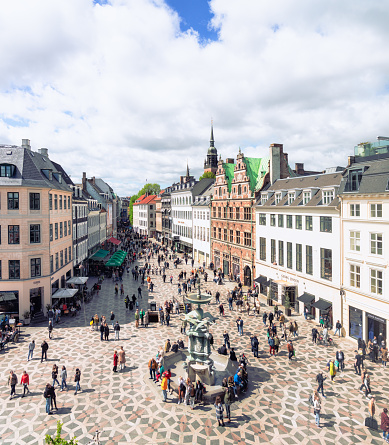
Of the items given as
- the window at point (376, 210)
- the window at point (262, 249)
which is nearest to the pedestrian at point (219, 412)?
the window at point (376, 210)

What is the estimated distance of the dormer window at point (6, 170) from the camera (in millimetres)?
29438

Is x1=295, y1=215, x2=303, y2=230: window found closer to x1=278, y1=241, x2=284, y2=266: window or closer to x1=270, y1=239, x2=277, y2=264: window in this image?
x1=278, y1=241, x2=284, y2=266: window

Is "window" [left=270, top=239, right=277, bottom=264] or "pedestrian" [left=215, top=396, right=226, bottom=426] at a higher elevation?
"window" [left=270, top=239, right=277, bottom=264]

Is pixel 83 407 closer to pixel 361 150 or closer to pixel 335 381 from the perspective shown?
pixel 335 381

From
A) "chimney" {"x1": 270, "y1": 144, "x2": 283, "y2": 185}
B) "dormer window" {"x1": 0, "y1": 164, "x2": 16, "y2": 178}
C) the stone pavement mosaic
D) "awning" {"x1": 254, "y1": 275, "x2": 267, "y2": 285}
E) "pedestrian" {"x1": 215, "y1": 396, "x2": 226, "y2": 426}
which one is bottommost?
the stone pavement mosaic

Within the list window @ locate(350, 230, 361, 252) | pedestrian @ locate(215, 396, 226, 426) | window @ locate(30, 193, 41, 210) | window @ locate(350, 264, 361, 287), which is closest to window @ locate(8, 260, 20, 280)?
window @ locate(30, 193, 41, 210)

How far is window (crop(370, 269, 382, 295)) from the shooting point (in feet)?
74.4

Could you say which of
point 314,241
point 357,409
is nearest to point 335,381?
point 357,409

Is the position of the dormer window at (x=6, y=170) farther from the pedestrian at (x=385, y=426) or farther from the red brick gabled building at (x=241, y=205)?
the pedestrian at (x=385, y=426)

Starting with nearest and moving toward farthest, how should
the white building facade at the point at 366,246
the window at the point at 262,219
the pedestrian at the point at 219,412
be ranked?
1. the pedestrian at the point at 219,412
2. the white building facade at the point at 366,246
3. the window at the point at 262,219

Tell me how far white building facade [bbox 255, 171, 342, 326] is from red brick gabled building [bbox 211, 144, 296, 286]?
6.82 ft

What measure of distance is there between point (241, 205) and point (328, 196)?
17.2m

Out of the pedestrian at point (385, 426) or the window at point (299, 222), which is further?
the window at point (299, 222)

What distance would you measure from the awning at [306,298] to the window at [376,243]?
28.8ft
